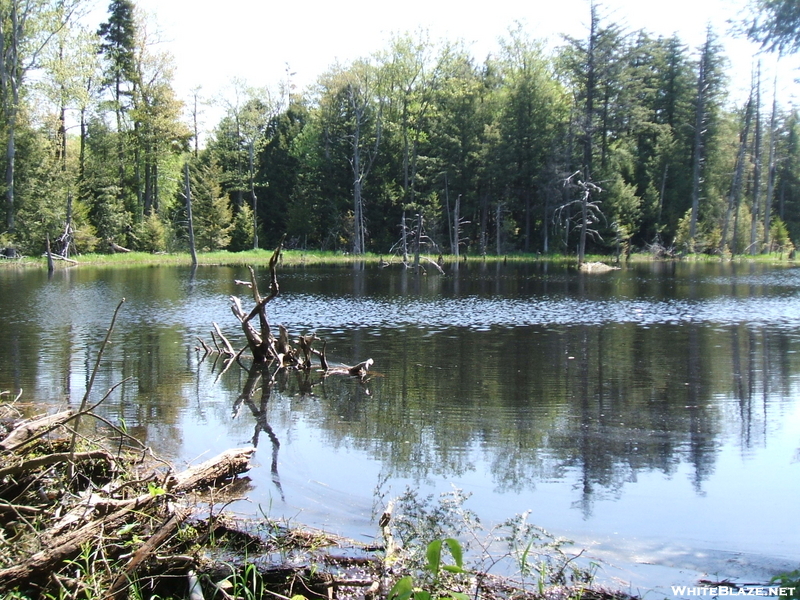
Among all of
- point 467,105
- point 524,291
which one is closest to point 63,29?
point 467,105

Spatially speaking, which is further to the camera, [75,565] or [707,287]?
[707,287]

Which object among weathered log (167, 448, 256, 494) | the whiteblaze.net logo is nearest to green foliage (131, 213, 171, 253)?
weathered log (167, 448, 256, 494)

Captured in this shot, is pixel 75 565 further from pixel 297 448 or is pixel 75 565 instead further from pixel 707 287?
pixel 707 287

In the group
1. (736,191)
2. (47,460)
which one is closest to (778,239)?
(736,191)

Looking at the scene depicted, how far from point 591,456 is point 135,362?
10218 millimetres

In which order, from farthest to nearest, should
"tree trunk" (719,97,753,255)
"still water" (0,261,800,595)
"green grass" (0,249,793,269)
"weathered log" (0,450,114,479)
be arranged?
"tree trunk" (719,97,753,255)
"green grass" (0,249,793,269)
"still water" (0,261,800,595)
"weathered log" (0,450,114,479)

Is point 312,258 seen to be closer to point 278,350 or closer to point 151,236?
point 151,236

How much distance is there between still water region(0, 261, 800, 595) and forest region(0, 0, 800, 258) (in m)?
26.6

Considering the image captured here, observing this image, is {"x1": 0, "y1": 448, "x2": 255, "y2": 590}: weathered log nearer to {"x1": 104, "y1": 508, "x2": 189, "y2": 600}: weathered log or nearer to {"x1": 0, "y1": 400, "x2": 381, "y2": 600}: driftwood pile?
{"x1": 0, "y1": 400, "x2": 381, "y2": 600}: driftwood pile

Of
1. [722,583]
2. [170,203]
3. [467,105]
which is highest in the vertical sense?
[467,105]

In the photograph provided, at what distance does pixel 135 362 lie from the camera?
15.3 meters

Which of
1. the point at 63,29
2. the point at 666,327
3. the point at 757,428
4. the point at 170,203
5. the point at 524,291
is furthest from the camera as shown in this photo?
the point at 170,203

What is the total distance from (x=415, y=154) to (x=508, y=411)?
48762 millimetres

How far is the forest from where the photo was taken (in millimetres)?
49719
